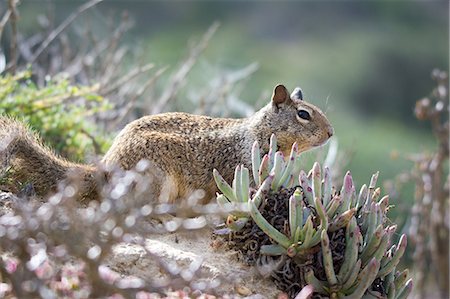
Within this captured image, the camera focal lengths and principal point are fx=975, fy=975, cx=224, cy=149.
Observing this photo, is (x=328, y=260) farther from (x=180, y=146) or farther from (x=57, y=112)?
(x=57, y=112)

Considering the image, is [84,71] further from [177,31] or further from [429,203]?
[177,31]

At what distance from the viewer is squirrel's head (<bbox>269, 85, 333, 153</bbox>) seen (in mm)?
6484

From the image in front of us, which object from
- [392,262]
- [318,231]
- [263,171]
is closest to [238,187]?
[263,171]

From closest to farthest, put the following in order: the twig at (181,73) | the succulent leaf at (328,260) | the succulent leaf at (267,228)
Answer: the succulent leaf at (328,260)
the succulent leaf at (267,228)
the twig at (181,73)

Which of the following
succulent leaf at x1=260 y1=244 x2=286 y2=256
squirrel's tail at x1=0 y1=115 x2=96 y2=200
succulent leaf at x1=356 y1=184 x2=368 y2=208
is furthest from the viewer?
squirrel's tail at x1=0 y1=115 x2=96 y2=200

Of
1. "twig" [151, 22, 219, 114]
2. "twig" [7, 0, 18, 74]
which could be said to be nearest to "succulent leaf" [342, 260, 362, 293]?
"twig" [7, 0, 18, 74]

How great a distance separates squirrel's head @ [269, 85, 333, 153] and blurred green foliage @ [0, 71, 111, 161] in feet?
4.54

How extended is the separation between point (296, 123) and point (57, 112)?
201 cm

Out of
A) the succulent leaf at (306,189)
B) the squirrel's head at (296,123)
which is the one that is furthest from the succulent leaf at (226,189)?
the squirrel's head at (296,123)

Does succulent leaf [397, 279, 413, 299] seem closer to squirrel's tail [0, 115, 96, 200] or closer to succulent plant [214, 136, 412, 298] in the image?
succulent plant [214, 136, 412, 298]

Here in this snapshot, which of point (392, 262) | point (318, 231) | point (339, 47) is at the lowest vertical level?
point (339, 47)

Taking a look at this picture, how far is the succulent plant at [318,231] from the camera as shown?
197 inches

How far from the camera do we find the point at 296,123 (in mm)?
6496

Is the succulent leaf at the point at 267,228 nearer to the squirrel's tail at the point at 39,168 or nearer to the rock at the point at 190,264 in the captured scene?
the rock at the point at 190,264
